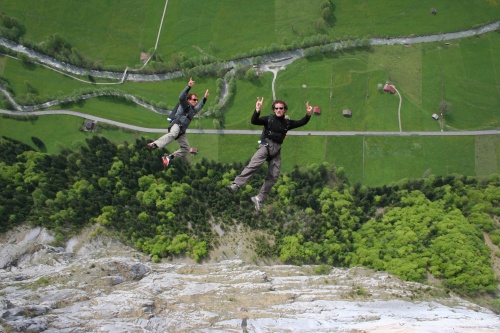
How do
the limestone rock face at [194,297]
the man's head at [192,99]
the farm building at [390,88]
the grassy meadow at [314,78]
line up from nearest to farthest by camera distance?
the man's head at [192,99] < the limestone rock face at [194,297] < the grassy meadow at [314,78] < the farm building at [390,88]

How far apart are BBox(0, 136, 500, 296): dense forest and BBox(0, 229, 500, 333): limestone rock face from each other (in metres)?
1.94

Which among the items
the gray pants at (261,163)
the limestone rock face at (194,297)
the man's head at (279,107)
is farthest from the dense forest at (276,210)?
the man's head at (279,107)

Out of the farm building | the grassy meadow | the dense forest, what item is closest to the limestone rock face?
the dense forest

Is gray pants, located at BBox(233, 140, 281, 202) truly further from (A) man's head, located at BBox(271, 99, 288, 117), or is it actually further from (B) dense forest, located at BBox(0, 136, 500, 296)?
(B) dense forest, located at BBox(0, 136, 500, 296)

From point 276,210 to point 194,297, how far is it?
1509 cm

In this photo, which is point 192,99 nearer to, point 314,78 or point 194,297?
point 194,297

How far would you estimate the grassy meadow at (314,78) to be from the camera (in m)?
47.5

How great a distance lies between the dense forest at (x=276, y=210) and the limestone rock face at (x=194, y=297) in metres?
1.94

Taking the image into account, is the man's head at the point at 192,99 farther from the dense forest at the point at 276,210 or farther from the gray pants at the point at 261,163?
the dense forest at the point at 276,210

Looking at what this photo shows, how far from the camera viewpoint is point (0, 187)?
42031 millimetres

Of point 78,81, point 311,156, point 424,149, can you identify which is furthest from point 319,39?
point 78,81

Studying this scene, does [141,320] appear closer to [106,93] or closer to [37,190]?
[37,190]

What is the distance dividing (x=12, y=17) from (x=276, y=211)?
155 ft

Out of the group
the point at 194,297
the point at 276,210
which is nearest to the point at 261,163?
the point at 194,297
